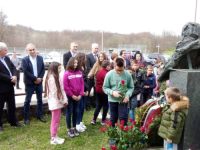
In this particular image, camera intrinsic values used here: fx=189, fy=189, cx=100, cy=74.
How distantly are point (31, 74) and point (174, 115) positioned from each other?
3280mm

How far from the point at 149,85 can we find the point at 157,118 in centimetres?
213

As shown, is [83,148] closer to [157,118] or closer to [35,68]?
[157,118]

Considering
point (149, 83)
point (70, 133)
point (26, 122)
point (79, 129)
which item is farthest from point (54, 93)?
point (149, 83)

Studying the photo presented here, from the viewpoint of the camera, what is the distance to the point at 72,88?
3.85m

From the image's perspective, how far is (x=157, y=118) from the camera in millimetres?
2945

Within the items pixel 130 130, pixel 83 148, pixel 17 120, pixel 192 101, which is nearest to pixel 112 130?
pixel 130 130

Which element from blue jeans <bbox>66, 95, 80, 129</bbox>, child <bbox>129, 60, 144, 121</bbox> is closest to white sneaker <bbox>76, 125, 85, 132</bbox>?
blue jeans <bbox>66, 95, 80, 129</bbox>

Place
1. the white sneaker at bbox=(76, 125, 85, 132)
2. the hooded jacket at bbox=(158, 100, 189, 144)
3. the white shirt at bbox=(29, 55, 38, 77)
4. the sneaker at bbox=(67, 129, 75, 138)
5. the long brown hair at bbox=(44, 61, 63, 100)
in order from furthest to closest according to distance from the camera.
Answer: the white shirt at bbox=(29, 55, 38, 77), the white sneaker at bbox=(76, 125, 85, 132), the sneaker at bbox=(67, 129, 75, 138), the long brown hair at bbox=(44, 61, 63, 100), the hooded jacket at bbox=(158, 100, 189, 144)

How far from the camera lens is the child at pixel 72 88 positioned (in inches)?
148

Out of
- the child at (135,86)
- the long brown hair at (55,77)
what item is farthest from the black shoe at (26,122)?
the child at (135,86)

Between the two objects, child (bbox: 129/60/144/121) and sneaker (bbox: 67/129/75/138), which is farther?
child (bbox: 129/60/144/121)

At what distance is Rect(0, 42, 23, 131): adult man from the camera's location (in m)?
4.07

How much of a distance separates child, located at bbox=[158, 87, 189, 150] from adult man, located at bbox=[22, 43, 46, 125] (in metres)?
3.10

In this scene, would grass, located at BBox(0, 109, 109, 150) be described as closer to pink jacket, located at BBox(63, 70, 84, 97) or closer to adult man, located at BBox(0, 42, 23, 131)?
adult man, located at BBox(0, 42, 23, 131)
